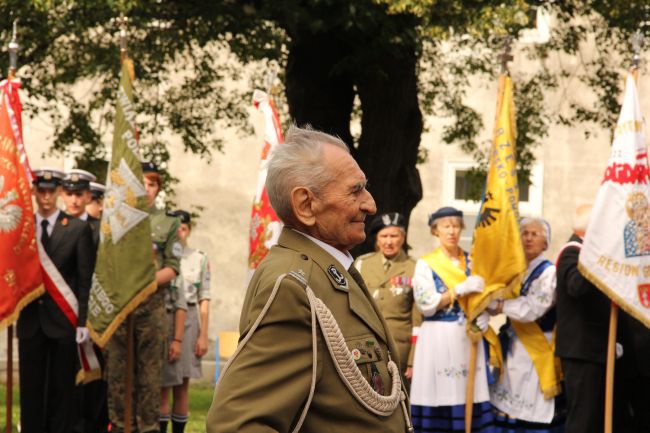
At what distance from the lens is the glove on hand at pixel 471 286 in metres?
8.75

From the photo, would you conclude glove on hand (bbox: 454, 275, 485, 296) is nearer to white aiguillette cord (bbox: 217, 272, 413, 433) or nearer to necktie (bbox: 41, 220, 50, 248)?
necktie (bbox: 41, 220, 50, 248)

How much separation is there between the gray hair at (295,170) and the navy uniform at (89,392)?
20.9ft

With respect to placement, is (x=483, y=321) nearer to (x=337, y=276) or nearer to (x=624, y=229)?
(x=624, y=229)

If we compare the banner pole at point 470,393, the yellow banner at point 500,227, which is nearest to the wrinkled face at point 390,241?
the yellow banner at point 500,227

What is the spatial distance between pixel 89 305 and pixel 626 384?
3.98 m

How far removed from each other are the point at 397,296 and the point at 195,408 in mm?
5163

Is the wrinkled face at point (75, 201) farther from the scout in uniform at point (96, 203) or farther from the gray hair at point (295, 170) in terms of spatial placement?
the gray hair at point (295, 170)

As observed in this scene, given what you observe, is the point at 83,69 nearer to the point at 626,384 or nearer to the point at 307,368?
the point at 626,384

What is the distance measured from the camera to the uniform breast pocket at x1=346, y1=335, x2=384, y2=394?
10.3 feet

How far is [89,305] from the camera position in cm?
884

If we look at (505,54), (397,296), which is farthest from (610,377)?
(505,54)

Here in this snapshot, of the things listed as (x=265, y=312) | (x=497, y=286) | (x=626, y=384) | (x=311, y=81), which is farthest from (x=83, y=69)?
(x=265, y=312)

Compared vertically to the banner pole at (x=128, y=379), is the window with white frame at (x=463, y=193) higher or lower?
higher

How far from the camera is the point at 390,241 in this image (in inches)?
373
